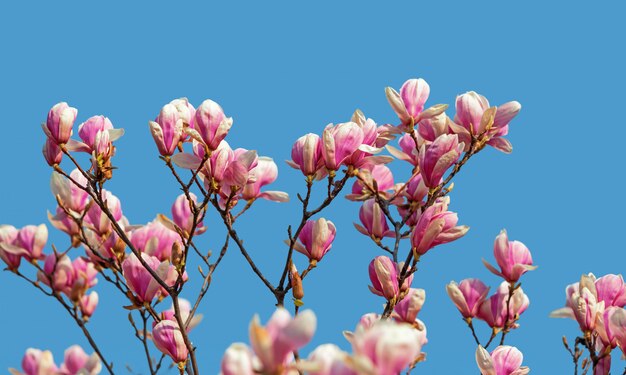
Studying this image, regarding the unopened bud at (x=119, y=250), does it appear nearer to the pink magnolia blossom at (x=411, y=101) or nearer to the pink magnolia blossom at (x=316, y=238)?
the pink magnolia blossom at (x=316, y=238)

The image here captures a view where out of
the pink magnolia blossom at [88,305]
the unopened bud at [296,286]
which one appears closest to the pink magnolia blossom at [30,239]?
the pink magnolia blossom at [88,305]

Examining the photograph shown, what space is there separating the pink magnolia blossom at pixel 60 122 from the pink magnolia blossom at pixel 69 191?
218 mm

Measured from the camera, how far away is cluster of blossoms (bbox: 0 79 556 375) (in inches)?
87.6

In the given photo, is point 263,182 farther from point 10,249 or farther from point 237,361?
point 237,361

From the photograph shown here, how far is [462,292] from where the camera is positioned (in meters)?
2.57

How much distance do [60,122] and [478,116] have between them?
4.15 feet

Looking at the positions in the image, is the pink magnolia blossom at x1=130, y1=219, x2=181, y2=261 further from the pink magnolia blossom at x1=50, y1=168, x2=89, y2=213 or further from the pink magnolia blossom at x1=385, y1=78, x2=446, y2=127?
the pink magnolia blossom at x1=385, y1=78, x2=446, y2=127

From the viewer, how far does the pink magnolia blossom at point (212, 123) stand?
2.19 metres

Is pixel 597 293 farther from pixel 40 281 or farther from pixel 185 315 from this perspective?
pixel 40 281

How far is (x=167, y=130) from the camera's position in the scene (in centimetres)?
222

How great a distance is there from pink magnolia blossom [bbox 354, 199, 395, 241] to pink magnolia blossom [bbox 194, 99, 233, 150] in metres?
0.61

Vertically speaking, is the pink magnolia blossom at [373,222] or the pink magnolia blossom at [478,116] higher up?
the pink magnolia blossom at [478,116]

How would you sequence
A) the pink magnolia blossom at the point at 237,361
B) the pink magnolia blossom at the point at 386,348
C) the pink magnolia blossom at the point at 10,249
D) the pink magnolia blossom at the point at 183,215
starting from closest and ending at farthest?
the pink magnolia blossom at the point at 386,348, the pink magnolia blossom at the point at 237,361, the pink magnolia blossom at the point at 183,215, the pink magnolia blossom at the point at 10,249

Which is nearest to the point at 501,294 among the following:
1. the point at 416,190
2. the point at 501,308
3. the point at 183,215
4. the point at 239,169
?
the point at 501,308
